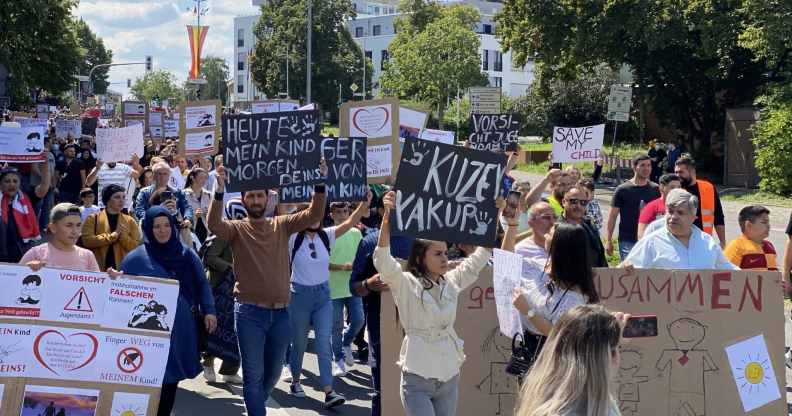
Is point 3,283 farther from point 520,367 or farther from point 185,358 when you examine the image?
point 520,367

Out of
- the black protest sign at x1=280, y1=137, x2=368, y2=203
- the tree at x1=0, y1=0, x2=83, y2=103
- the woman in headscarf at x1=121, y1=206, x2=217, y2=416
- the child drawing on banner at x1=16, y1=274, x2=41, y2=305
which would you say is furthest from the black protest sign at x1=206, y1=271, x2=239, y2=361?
the tree at x1=0, y1=0, x2=83, y2=103

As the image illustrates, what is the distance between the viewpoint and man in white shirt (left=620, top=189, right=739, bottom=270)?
7.18 m

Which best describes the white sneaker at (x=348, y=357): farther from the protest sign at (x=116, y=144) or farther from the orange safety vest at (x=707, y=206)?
the protest sign at (x=116, y=144)

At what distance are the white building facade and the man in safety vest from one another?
70393 millimetres

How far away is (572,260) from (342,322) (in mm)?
4121

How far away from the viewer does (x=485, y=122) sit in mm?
Result: 13539

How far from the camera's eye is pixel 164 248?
6.70 m

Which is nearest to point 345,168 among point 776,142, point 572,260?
point 572,260

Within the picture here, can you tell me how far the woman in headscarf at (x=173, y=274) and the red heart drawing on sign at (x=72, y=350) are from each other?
0.57 m

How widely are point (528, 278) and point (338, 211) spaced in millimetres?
4037

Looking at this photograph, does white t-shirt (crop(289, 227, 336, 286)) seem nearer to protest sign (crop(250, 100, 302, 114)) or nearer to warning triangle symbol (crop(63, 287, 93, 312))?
warning triangle symbol (crop(63, 287, 93, 312))

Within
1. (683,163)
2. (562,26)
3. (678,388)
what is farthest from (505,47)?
(678,388)

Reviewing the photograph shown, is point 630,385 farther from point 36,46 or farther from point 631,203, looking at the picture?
point 36,46

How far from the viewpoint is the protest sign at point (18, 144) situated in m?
12.0
